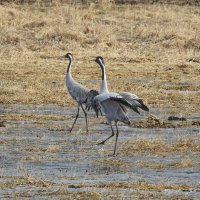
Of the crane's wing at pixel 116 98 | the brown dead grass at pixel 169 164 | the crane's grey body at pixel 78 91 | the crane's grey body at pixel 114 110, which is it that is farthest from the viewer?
the crane's grey body at pixel 78 91

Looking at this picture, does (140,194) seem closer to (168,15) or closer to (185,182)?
(185,182)

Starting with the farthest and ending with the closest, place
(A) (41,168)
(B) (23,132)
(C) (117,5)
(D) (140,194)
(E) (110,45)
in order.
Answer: (C) (117,5) < (E) (110,45) < (B) (23,132) < (A) (41,168) < (D) (140,194)

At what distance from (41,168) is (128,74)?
1120 cm

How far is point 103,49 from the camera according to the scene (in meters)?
26.7

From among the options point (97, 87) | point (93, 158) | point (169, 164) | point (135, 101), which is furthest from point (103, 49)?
→ point (169, 164)

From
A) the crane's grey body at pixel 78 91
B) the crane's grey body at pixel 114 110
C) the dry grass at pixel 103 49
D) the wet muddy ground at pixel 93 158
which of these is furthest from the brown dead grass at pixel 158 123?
the crane's grey body at pixel 114 110

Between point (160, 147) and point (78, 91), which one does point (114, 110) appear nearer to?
point (160, 147)

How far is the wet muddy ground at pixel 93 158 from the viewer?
9438 millimetres

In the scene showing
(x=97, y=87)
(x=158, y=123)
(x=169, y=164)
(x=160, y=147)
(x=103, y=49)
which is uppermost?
(x=169, y=164)

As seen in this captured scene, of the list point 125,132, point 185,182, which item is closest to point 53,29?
point 125,132

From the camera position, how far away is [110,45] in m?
27.7

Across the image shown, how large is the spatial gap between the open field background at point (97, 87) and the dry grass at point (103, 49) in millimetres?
34

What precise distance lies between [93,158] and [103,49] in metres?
15.3

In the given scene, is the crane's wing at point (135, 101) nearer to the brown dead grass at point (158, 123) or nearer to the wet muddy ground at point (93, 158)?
the wet muddy ground at point (93, 158)
